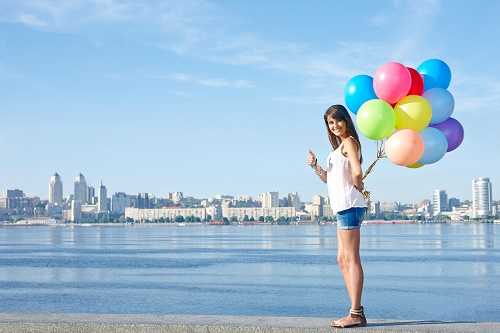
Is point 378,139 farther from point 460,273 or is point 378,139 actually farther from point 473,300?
point 460,273

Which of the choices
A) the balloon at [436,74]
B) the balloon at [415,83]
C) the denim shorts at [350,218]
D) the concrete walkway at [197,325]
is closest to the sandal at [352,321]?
the concrete walkway at [197,325]

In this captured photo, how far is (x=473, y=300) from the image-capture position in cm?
1995

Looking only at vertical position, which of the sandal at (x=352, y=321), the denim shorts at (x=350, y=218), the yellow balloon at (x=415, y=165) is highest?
the yellow balloon at (x=415, y=165)

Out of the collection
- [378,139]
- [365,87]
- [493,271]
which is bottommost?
[493,271]

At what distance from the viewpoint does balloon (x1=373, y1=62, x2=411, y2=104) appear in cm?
706

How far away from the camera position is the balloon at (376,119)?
22.8 feet

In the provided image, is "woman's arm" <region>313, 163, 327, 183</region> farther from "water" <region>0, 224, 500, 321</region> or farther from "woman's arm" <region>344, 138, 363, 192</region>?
"water" <region>0, 224, 500, 321</region>

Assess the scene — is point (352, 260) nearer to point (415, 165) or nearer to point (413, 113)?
point (415, 165)

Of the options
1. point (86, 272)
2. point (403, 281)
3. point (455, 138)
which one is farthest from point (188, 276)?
point (455, 138)

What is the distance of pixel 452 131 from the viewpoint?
24.6 ft

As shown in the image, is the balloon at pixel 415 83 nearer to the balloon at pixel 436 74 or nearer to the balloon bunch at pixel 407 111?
the balloon bunch at pixel 407 111

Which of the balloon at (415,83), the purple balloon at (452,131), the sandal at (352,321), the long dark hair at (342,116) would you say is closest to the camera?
the sandal at (352,321)

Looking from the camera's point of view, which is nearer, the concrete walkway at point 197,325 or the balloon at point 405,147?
the concrete walkway at point 197,325

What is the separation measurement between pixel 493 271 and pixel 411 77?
24.6 metres
